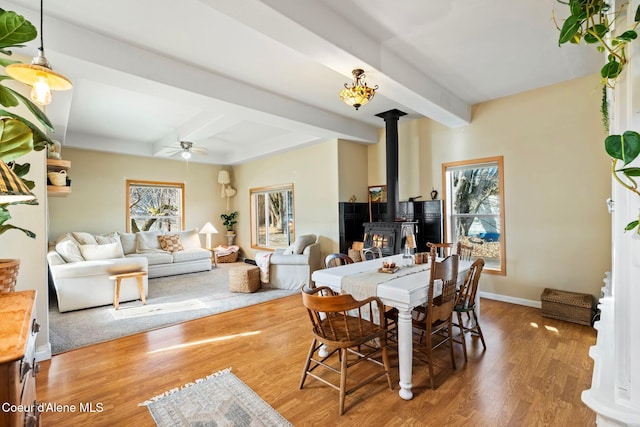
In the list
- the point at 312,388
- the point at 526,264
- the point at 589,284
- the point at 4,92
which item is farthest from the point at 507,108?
the point at 4,92

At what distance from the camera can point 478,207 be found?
15.0ft

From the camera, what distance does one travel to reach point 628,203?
85 centimetres

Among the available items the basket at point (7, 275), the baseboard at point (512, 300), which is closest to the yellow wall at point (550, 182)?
the baseboard at point (512, 300)

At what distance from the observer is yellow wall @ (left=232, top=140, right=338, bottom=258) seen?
18.6 feet

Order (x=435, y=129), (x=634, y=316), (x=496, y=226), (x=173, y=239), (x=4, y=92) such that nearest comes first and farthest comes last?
(x=634, y=316)
(x=4, y=92)
(x=496, y=226)
(x=435, y=129)
(x=173, y=239)

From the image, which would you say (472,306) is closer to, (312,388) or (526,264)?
(312,388)

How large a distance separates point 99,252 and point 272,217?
363 cm

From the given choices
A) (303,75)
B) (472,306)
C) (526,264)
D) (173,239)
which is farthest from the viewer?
(173,239)

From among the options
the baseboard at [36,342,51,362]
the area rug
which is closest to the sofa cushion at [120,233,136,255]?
the baseboard at [36,342,51,362]

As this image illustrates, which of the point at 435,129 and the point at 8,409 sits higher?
the point at 435,129

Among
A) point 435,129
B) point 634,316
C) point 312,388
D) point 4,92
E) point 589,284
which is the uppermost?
point 435,129

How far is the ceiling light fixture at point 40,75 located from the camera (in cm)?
167

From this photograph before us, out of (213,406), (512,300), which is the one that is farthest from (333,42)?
(512,300)

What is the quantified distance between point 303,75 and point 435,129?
262 centimetres
